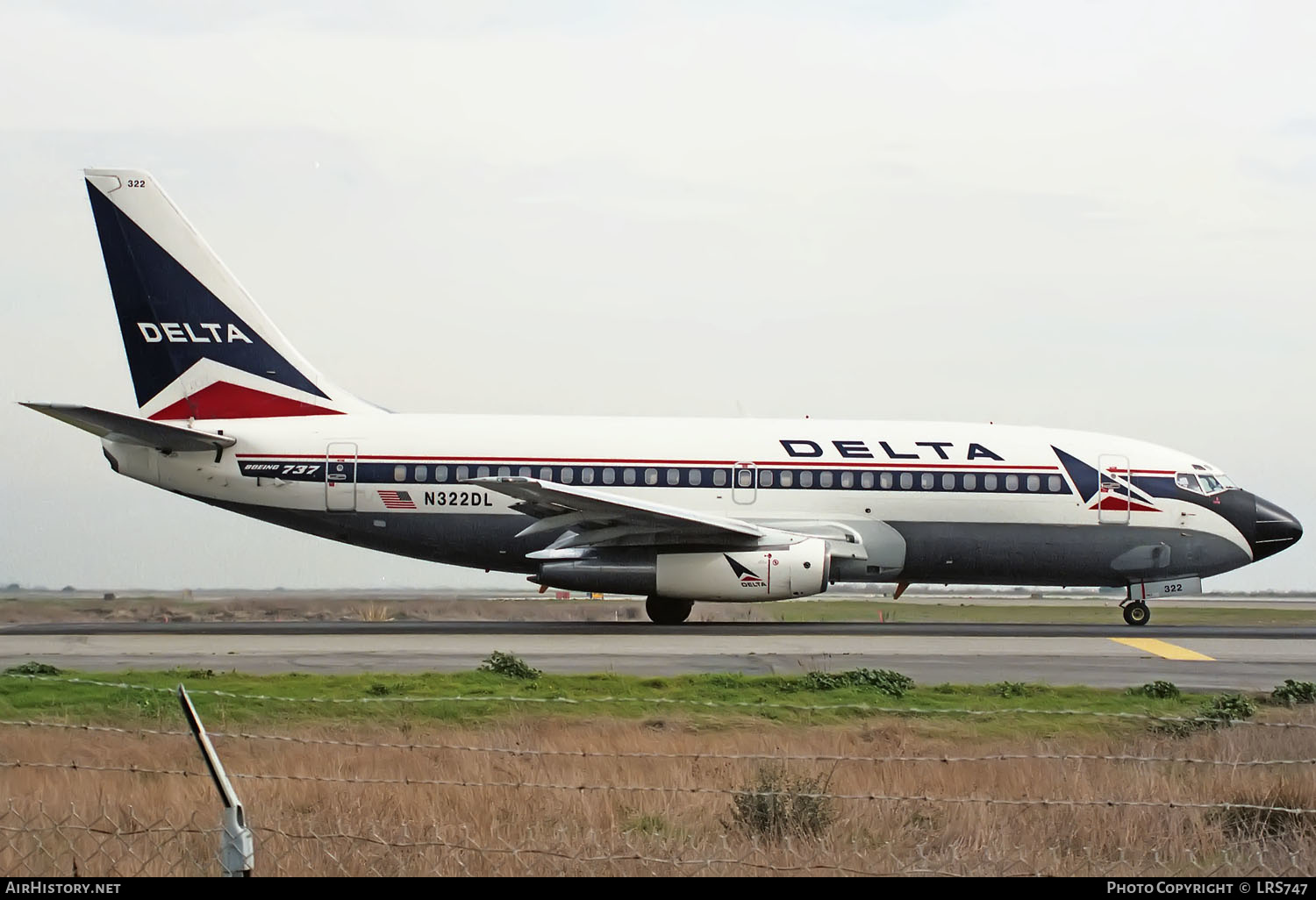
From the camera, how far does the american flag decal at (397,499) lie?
2708 cm

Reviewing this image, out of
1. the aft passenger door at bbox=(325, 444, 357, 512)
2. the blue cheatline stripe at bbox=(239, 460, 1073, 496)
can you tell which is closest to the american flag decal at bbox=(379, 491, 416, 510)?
the blue cheatline stripe at bbox=(239, 460, 1073, 496)

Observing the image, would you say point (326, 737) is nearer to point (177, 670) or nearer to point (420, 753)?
point (420, 753)

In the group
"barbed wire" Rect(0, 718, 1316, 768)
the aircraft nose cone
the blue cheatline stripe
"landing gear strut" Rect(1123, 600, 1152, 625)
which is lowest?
"barbed wire" Rect(0, 718, 1316, 768)

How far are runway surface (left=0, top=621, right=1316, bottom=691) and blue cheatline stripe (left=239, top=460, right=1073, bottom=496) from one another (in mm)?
2788

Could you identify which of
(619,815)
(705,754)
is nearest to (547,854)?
(619,815)

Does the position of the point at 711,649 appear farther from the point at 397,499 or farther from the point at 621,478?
the point at 397,499

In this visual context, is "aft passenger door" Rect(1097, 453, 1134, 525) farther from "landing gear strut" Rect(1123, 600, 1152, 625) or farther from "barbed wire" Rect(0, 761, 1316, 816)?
"barbed wire" Rect(0, 761, 1316, 816)

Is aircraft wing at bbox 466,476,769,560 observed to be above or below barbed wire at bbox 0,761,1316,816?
above

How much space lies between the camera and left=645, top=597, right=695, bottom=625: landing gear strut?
92.7 feet

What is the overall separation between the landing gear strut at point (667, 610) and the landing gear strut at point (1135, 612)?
355 inches

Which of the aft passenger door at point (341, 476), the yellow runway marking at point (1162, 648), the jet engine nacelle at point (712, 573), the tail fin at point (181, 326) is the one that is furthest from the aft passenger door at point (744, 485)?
the tail fin at point (181, 326)

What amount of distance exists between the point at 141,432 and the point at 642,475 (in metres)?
9.55

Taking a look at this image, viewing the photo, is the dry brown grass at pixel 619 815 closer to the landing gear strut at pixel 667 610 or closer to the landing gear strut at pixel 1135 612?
the landing gear strut at pixel 667 610

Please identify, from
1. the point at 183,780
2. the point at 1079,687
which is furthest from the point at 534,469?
the point at 183,780
